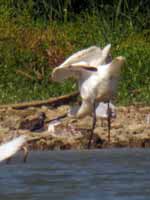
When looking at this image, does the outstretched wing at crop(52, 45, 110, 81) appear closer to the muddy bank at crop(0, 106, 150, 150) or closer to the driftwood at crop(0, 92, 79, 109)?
the muddy bank at crop(0, 106, 150, 150)

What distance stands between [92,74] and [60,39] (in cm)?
399

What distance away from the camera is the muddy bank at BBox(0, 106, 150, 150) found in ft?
39.4

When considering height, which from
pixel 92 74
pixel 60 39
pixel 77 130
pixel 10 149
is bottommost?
pixel 10 149

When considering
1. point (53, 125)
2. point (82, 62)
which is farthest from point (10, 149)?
point (53, 125)

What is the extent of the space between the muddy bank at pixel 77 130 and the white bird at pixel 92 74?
0.23 metres

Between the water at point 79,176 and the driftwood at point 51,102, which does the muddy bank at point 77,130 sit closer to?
the driftwood at point 51,102

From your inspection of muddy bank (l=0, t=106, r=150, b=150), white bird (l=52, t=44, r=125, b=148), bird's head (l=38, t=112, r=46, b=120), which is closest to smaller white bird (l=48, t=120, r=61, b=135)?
muddy bank (l=0, t=106, r=150, b=150)

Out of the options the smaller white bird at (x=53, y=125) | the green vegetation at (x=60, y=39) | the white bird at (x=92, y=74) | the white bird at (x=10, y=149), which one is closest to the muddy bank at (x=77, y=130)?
the smaller white bird at (x=53, y=125)

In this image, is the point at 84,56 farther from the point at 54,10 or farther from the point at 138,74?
the point at 54,10

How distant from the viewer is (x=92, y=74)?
39.5 ft

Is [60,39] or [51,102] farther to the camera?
[60,39]

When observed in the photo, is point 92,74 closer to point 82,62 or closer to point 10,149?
point 82,62

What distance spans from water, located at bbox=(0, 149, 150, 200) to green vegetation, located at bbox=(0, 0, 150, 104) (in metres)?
2.39

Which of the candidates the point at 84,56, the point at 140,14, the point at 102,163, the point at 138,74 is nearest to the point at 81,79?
the point at 84,56
